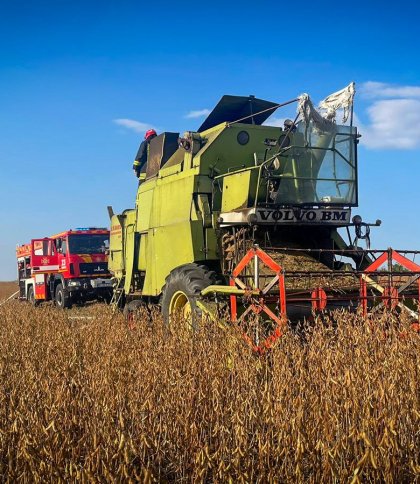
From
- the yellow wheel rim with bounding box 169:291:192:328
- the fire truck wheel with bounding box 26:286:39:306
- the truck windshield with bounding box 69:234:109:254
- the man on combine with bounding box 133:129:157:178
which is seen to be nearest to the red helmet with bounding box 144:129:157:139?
the man on combine with bounding box 133:129:157:178

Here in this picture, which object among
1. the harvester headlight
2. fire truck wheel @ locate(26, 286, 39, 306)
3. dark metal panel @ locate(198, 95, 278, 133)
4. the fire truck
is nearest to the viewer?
the harvester headlight

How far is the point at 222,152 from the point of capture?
7.80 m

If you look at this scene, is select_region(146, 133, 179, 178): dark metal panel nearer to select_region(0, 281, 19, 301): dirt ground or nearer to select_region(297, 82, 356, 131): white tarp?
select_region(297, 82, 356, 131): white tarp

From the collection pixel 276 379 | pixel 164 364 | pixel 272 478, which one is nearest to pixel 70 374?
pixel 164 364

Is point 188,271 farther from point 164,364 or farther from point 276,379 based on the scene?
point 276,379

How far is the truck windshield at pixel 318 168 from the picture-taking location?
7082 mm

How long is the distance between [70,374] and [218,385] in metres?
1.63

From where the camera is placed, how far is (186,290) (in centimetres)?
679

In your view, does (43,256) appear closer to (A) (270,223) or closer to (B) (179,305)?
(B) (179,305)

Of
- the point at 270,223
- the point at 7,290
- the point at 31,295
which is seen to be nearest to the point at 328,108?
the point at 270,223

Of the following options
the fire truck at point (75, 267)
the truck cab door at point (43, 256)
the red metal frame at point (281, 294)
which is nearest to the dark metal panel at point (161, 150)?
the red metal frame at point (281, 294)

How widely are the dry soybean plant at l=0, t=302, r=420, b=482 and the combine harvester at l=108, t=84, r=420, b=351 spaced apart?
5.53ft

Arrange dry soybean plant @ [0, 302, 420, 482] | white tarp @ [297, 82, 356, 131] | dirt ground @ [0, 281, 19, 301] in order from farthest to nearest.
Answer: dirt ground @ [0, 281, 19, 301] < white tarp @ [297, 82, 356, 131] < dry soybean plant @ [0, 302, 420, 482]

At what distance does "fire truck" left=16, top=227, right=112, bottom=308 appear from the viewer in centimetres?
1616
